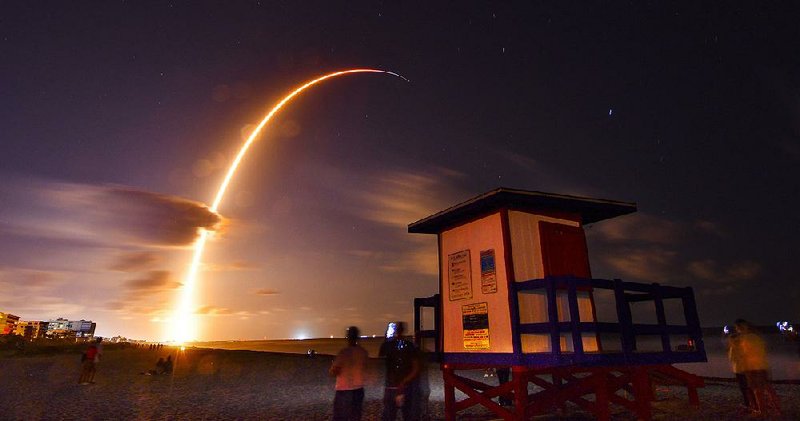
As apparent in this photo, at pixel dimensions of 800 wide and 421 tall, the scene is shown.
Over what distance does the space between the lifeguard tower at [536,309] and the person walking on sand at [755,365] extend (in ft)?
7.17

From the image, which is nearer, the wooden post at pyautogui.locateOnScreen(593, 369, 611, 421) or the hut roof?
the wooden post at pyautogui.locateOnScreen(593, 369, 611, 421)

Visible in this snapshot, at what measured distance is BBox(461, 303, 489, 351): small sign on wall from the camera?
32.5ft

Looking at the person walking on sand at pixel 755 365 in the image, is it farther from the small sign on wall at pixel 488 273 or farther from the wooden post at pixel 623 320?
the small sign on wall at pixel 488 273

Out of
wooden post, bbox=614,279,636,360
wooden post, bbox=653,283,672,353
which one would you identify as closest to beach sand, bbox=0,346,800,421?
wooden post, bbox=653,283,672,353

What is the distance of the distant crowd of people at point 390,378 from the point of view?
7.67 m

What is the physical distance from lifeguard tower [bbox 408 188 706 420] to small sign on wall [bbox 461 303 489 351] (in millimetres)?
22

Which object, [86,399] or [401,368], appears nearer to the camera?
[401,368]

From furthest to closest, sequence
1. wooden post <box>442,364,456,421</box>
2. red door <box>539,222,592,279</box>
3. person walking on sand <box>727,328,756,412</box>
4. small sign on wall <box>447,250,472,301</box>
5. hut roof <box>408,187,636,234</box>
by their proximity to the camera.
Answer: person walking on sand <box>727,328,756,412</box> < wooden post <box>442,364,456,421</box> < small sign on wall <box>447,250,472,301</box> < red door <box>539,222,592,279</box> < hut roof <box>408,187,636,234</box>

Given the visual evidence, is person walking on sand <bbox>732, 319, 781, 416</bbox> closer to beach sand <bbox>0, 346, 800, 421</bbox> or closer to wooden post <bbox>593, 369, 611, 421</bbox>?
beach sand <bbox>0, 346, 800, 421</bbox>

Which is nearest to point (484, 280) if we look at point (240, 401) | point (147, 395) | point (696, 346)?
point (696, 346)

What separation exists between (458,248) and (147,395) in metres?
16.1

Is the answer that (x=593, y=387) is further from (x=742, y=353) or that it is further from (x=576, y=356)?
(x=742, y=353)

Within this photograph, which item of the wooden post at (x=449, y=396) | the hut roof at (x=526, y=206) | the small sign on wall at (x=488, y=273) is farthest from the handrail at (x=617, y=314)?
the wooden post at (x=449, y=396)

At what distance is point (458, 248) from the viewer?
36.6 ft
